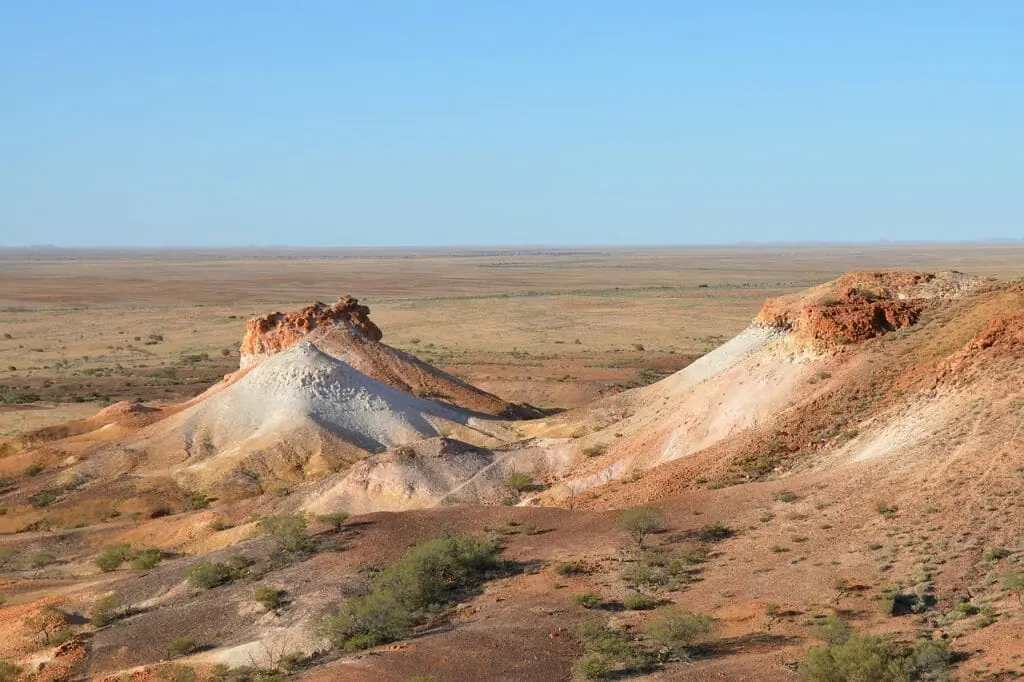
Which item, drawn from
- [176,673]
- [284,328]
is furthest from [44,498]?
[176,673]

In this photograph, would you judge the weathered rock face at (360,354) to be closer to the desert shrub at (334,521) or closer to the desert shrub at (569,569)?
the desert shrub at (334,521)

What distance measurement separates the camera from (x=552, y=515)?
2428 centimetres

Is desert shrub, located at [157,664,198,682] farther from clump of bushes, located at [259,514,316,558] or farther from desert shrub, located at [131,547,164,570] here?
desert shrub, located at [131,547,164,570]

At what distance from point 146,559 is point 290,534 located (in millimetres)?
3849

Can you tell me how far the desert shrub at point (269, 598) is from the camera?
68.1ft

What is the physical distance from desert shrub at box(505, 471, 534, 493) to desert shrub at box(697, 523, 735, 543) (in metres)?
9.83

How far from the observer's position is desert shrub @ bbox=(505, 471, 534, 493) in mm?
31562

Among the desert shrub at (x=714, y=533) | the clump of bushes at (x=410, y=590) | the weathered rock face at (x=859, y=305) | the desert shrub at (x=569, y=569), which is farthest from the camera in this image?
the weathered rock face at (x=859, y=305)

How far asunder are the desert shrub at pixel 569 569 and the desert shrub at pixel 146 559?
9540 mm

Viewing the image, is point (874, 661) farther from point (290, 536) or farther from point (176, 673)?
point (290, 536)

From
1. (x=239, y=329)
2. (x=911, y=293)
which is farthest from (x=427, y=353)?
(x=911, y=293)

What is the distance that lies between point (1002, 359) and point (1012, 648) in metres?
11.2

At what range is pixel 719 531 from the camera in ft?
72.1

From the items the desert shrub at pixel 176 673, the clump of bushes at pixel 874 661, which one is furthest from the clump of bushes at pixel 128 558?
the clump of bushes at pixel 874 661
